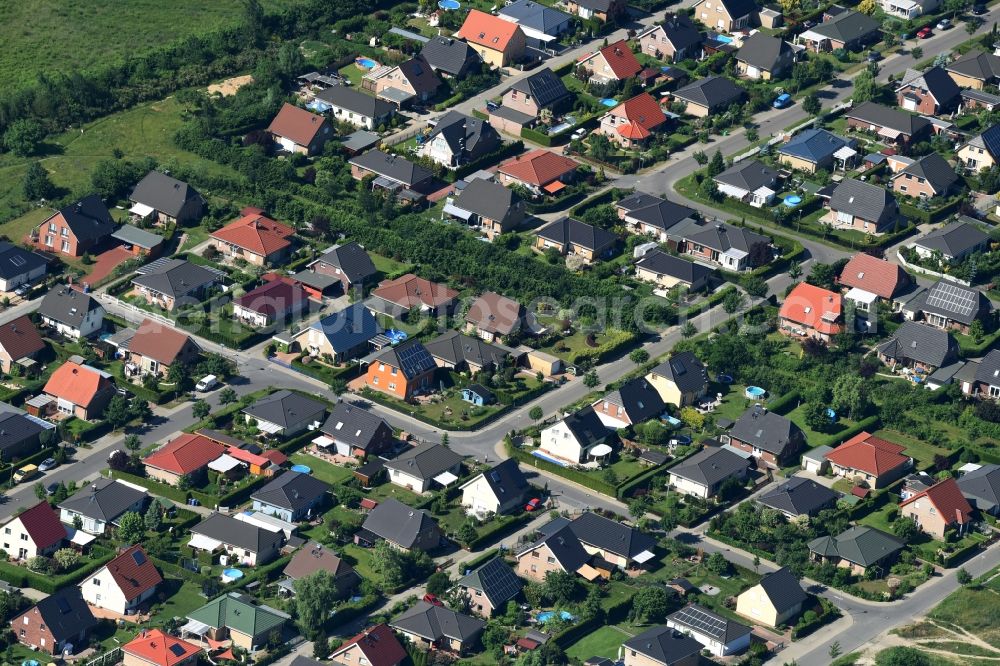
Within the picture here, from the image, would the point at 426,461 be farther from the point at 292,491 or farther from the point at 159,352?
the point at 159,352

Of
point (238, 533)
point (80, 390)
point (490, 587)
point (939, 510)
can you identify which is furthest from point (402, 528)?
point (939, 510)

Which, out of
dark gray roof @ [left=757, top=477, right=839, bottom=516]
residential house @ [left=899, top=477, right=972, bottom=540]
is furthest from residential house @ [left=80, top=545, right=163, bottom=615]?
residential house @ [left=899, top=477, right=972, bottom=540]

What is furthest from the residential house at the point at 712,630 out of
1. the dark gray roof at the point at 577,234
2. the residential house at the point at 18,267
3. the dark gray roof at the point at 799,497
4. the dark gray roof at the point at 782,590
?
the residential house at the point at 18,267

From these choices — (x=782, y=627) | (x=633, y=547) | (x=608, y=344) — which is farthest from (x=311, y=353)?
(x=782, y=627)

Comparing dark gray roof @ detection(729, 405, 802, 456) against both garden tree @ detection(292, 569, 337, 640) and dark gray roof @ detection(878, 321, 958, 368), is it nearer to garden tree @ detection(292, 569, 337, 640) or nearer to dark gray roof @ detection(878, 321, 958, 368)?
dark gray roof @ detection(878, 321, 958, 368)

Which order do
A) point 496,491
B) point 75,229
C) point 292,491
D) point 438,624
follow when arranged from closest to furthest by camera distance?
1. point 438,624
2. point 292,491
3. point 496,491
4. point 75,229

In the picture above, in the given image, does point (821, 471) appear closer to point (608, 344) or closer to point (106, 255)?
point (608, 344)
